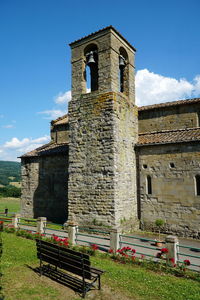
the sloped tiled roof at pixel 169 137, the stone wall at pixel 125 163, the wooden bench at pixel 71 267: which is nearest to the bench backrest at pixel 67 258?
the wooden bench at pixel 71 267

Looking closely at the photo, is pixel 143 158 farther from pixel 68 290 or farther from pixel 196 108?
pixel 68 290

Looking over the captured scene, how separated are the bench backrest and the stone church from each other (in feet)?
15.7

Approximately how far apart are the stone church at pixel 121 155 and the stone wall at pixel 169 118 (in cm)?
6

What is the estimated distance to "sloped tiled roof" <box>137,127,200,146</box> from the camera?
12.2m

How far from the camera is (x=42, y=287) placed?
20.0 feet

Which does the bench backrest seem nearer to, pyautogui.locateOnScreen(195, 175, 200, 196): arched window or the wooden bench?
the wooden bench

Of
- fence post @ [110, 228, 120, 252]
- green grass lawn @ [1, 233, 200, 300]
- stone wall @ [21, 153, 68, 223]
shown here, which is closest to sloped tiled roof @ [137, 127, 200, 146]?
stone wall @ [21, 153, 68, 223]

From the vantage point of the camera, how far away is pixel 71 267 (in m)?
6.20

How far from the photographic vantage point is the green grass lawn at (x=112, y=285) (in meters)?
5.62

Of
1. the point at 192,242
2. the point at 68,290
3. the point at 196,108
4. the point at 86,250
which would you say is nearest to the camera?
the point at 68,290

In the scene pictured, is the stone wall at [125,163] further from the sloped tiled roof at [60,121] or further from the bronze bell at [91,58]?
the sloped tiled roof at [60,121]

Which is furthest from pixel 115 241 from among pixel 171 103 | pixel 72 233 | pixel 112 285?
pixel 171 103

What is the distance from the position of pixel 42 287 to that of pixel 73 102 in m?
9.79

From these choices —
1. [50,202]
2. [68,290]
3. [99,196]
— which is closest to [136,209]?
[99,196]
